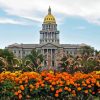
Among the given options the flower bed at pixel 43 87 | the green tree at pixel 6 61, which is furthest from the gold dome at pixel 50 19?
the flower bed at pixel 43 87

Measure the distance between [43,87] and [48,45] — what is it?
A: 130m

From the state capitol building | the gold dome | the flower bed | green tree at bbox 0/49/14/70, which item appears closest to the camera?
the flower bed

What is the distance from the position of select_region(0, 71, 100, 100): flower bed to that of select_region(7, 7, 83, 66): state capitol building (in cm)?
12711

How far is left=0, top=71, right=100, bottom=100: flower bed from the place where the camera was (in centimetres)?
1337

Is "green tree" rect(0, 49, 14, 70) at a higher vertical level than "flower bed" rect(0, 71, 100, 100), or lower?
higher

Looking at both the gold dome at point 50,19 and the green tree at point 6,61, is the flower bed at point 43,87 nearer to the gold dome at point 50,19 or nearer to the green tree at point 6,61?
the green tree at point 6,61

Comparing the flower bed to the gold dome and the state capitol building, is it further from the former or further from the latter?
the gold dome

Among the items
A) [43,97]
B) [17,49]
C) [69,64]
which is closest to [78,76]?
[43,97]

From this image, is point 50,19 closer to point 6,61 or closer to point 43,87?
point 6,61

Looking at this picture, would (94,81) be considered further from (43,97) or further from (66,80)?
(43,97)

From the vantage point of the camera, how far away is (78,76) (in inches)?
566

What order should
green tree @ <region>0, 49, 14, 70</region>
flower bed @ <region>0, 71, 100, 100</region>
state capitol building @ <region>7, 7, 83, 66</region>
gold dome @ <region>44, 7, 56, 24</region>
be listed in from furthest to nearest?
1. gold dome @ <region>44, 7, 56, 24</region>
2. state capitol building @ <region>7, 7, 83, 66</region>
3. green tree @ <region>0, 49, 14, 70</region>
4. flower bed @ <region>0, 71, 100, 100</region>

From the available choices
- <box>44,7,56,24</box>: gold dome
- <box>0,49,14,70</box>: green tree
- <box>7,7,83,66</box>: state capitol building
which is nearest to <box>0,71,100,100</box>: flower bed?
<box>0,49,14,70</box>: green tree

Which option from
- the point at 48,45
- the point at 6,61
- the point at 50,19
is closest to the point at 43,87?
the point at 6,61
